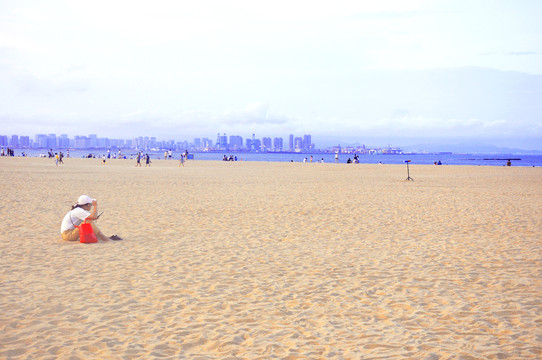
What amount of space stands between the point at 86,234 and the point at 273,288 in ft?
15.0

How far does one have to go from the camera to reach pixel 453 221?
42.9ft

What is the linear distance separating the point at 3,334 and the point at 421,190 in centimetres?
2071

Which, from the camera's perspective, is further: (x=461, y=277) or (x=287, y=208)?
(x=287, y=208)

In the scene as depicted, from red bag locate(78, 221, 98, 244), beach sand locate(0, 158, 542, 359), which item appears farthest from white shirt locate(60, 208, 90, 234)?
beach sand locate(0, 158, 542, 359)

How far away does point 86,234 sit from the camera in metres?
9.43

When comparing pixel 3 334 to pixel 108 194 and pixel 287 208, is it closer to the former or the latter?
pixel 287 208

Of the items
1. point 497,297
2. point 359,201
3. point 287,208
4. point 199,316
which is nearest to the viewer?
point 199,316

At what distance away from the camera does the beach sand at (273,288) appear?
Answer: 476cm

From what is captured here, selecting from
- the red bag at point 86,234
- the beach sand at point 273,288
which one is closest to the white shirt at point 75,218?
the red bag at point 86,234

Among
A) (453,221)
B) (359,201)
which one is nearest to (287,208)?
(359,201)

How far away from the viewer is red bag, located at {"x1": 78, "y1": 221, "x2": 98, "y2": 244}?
9.42m

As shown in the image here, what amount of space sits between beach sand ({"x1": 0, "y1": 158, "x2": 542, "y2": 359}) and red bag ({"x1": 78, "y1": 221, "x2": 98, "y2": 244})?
22 cm

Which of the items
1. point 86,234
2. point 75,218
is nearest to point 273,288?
point 86,234

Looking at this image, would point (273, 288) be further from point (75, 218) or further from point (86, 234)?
point (75, 218)
